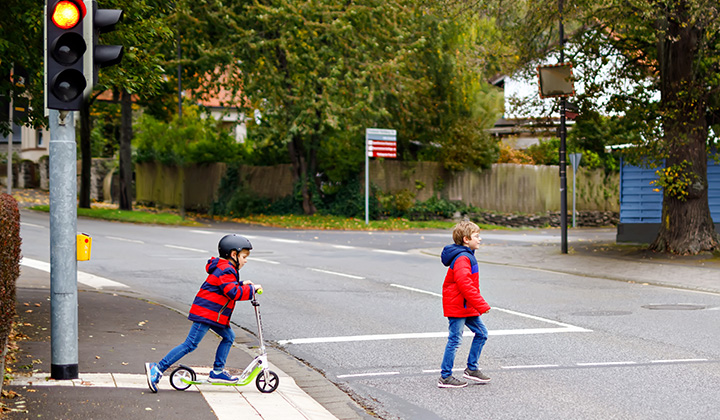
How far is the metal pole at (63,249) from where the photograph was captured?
6754mm

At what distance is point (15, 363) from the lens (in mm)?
7352

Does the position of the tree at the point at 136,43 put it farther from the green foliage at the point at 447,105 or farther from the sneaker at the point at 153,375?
the green foliage at the point at 447,105

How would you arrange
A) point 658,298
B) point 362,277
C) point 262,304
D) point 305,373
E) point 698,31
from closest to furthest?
point 305,373, point 262,304, point 658,298, point 362,277, point 698,31

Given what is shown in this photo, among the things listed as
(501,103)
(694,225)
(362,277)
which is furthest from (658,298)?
(501,103)

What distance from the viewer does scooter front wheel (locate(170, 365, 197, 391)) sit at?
6754 mm

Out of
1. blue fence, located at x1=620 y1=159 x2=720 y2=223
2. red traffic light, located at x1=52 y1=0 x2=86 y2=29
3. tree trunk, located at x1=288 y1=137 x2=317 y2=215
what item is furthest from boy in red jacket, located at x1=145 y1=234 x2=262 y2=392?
tree trunk, located at x1=288 y1=137 x2=317 y2=215

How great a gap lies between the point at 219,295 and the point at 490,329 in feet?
15.4

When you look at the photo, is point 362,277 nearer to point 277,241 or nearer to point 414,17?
point 277,241

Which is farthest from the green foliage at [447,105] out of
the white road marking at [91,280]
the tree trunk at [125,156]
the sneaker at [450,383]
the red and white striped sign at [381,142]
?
the sneaker at [450,383]

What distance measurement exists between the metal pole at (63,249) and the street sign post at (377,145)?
1026 inches

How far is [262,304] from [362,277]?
3.70 metres

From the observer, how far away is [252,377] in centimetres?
693

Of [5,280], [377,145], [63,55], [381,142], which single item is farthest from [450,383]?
[381,142]

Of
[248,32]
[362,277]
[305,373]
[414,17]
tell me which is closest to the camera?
[305,373]
